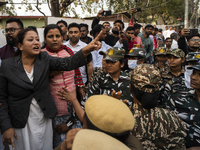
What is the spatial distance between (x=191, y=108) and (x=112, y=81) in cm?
102

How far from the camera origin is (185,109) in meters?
1.94

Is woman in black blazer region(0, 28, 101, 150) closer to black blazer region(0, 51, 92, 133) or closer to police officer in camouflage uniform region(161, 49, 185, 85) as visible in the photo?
black blazer region(0, 51, 92, 133)

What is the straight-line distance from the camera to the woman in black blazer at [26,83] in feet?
5.68

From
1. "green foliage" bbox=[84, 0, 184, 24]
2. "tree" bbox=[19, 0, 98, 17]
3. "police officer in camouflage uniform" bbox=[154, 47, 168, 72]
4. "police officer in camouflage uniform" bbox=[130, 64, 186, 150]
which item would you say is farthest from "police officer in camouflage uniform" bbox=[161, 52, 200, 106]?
"green foliage" bbox=[84, 0, 184, 24]

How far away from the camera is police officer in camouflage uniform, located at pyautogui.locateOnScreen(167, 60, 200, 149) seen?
71.2 inches

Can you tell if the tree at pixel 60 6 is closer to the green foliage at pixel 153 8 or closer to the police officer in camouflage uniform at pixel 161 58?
the police officer in camouflage uniform at pixel 161 58

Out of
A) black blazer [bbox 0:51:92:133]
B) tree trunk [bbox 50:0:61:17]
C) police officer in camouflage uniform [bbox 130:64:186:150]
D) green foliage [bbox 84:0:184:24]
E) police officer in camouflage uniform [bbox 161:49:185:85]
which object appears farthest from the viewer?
green foliage [bbox 84:0:184:24]

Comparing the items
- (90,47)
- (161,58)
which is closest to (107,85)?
(90,47)

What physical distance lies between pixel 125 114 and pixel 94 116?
0.17m

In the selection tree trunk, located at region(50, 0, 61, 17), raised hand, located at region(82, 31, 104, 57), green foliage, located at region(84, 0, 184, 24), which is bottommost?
raised hand, located at region(82, 31, 104, 57)

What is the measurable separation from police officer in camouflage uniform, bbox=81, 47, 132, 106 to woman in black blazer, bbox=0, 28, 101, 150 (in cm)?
45

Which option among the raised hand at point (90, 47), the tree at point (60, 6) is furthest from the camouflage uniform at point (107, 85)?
the tree at point (60, 6)

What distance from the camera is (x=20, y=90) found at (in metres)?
1.74

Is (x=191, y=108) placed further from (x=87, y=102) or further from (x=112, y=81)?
(x=87, y=102)
